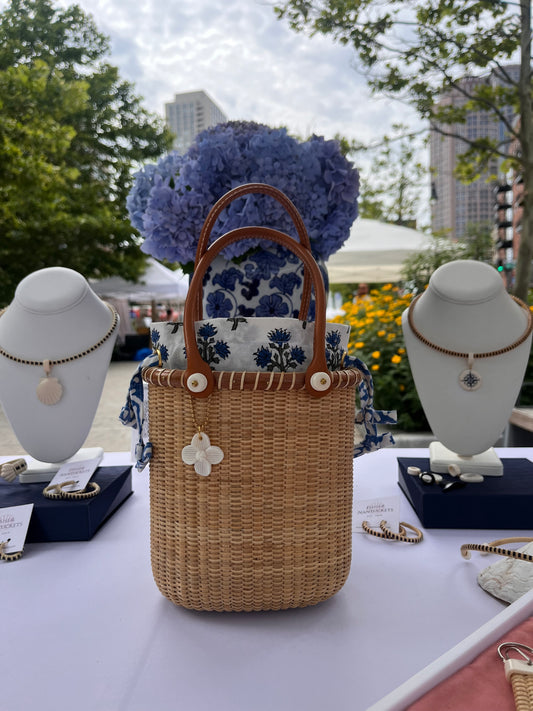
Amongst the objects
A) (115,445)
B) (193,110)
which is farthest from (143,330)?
(115,445)

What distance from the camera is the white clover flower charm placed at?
2.20ft

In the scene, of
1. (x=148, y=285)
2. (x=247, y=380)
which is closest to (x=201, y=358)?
(x=247, y=380)

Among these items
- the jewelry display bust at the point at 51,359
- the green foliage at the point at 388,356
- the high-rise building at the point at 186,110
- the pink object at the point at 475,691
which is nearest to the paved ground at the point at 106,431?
the jewelry display bust at the point at 51,359

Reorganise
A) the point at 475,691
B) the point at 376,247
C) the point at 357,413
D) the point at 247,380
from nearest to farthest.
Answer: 1. the point at 475,691
2. the point at 247,380
3. the point at 357,413
4. the point at 376,247

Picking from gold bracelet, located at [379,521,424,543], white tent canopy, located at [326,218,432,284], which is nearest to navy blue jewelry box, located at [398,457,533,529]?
gold bracelet, located at [379,521,424,543]

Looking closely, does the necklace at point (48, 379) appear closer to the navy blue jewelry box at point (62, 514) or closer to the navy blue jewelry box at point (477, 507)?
the navy blue jewelry box at point (62, 514)

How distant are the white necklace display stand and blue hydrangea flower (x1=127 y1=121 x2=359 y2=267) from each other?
10.8 inches

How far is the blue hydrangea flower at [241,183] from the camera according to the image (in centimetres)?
98

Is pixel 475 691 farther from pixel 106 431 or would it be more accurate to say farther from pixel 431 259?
pixel 431 259

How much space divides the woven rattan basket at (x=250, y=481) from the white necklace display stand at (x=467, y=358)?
1.49 ft

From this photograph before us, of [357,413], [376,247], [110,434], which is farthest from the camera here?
[376,247]

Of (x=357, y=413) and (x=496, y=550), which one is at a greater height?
(x=357, y=413)

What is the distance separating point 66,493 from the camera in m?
0.97

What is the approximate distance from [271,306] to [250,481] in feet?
1.52
